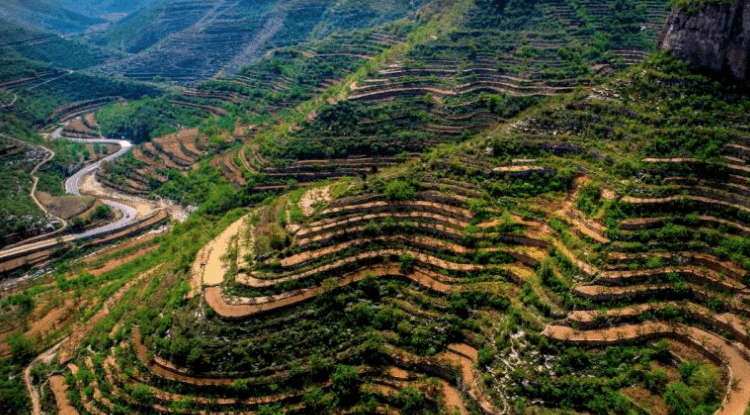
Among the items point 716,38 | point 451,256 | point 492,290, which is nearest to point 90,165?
point 451,256

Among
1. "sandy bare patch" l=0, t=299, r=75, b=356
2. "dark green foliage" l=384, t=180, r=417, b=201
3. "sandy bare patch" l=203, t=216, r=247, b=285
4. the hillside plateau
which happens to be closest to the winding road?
the hillside plateau

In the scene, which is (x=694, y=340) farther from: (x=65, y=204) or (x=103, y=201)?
(x=103, y=201)

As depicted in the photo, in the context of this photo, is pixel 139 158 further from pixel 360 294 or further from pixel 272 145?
pixel 360 294

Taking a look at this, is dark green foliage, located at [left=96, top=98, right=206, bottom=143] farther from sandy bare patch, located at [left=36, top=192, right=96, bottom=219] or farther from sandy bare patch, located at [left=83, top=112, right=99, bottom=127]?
sandy bare patch, located at [left=36, top=192, right=96, bottom=219]

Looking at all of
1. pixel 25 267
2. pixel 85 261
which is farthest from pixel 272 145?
pixel 25 267

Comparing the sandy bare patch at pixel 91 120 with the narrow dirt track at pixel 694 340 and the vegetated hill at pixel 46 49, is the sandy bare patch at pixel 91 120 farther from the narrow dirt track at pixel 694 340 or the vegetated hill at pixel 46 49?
the narrow dirt track at pixel 694 340
